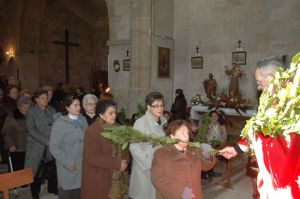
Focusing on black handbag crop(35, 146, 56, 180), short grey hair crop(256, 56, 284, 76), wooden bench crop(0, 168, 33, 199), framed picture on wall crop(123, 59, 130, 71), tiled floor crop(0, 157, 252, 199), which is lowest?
tiled floor crop(0, 157, 252, 199)

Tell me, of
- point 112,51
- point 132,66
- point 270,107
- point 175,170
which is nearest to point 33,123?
point 175,170

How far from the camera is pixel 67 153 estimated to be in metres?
3.28

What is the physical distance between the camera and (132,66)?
9.59 m

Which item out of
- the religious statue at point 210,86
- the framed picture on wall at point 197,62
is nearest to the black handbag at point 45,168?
the religious statue at point 210,86

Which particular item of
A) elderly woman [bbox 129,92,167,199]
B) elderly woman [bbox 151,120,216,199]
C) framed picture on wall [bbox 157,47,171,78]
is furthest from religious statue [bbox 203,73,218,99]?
elderly woman [bbox 151,120,216,199]

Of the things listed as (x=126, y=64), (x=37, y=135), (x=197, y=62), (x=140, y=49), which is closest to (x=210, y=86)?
(x=197, y=62)

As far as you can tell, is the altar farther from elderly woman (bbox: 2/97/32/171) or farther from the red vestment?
the red vestment

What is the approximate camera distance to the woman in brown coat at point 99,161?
2.86m

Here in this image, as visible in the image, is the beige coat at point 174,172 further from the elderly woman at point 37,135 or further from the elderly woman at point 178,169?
the elderly woman at point 37,135

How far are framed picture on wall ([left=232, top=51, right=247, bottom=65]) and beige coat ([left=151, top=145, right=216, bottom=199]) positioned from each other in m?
7.53

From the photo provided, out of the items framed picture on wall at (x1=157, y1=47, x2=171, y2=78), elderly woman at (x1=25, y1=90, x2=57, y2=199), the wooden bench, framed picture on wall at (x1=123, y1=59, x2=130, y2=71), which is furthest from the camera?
framed picture on wall at (x1=123, y1=59, x2=130, y2=71)

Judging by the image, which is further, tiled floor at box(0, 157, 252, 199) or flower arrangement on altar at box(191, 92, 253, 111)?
flower arrangement on altar at box(191, 92, 253, 111)

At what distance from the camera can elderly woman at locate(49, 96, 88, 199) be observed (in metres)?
3.22

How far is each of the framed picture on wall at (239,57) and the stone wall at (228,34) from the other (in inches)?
5.2
